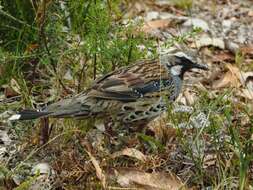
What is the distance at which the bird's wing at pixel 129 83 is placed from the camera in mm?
5602

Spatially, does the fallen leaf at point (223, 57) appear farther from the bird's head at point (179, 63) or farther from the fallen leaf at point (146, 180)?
the fallen leaf at point (146, 180)

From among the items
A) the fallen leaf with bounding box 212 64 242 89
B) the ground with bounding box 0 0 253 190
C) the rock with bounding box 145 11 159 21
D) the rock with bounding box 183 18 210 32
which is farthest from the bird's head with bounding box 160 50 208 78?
the rock with bounding box 145 11 159 21

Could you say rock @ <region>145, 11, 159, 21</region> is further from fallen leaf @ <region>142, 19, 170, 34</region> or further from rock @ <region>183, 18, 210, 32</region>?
rock @ <region>183, 18, 210, 32</region>

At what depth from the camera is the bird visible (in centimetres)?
556

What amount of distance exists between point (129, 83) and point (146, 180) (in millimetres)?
969

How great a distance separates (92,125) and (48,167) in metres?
0.55

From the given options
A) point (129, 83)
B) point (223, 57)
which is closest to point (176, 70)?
point (129, 83)

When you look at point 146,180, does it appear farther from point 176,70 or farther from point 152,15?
point 152,15

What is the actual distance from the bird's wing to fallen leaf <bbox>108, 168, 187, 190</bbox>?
0.75 meters

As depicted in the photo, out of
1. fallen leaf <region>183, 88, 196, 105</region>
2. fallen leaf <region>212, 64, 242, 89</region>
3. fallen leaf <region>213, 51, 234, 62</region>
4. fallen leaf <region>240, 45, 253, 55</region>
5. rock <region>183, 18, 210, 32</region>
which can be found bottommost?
fallen leaf <region>183, 88, 196, 105</region>

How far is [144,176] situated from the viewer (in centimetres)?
500

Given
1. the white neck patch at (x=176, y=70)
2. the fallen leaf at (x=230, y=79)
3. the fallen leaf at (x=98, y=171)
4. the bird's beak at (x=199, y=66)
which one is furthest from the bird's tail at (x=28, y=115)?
the fallen leaf at (x=230, y=79)

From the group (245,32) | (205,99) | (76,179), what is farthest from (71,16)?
(245,32)

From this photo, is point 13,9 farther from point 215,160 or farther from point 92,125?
point 215,160
